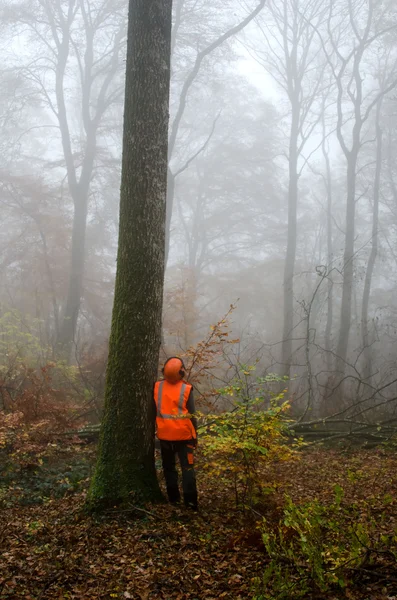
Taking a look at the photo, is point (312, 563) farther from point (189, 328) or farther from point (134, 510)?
point (189, 328)

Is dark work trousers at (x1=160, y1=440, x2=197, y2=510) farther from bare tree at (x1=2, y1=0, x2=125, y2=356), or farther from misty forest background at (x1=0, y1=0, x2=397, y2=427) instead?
bare tree at (x1=2, y1=0, x2=125, y2=356)

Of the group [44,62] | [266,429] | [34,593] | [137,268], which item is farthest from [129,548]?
[44,62]

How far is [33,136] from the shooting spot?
27.0 metres

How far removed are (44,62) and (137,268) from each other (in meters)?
16.3

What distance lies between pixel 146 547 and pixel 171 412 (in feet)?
4.65

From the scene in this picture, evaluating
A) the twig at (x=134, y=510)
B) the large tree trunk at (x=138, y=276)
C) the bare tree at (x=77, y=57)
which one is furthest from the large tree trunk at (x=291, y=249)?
the twig at (x=134, y=510)

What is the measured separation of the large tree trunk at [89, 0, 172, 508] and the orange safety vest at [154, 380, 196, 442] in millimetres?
116

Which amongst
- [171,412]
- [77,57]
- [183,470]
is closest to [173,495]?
[183,470]

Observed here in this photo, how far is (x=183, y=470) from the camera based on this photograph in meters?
5.32

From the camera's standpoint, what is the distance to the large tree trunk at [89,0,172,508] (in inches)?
199

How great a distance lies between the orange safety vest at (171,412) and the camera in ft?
17.1

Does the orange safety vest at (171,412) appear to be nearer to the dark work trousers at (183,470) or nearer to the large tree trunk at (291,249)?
the dark work trousers at (183,470)

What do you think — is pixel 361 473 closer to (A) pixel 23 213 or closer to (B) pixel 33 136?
(A) pixel 23 213

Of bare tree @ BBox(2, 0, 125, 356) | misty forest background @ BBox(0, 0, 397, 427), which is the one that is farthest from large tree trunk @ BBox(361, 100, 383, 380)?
bare tree @ BBox(2, 0, 125, 356)
